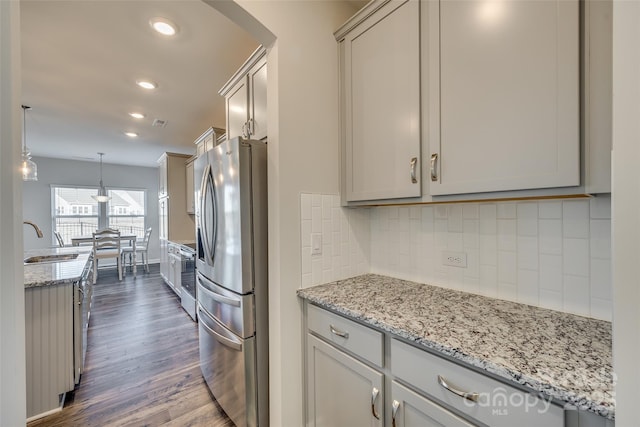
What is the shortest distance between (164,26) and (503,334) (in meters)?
2.53

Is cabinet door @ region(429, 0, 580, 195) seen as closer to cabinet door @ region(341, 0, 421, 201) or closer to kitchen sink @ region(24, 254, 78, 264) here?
cabinet door @ region(341, 0, 421, 201)

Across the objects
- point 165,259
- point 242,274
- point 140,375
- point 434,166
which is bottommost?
point 140,375

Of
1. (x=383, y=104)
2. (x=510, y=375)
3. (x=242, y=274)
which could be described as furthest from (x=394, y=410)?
(x=383, y=104)

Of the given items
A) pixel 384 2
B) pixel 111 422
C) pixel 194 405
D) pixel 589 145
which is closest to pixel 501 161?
pixel 589 145

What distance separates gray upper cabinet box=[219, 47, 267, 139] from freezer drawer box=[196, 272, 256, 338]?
97 centimetres

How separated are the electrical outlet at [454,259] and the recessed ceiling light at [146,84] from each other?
2.94 meters

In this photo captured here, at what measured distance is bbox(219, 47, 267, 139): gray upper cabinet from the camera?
167 cm

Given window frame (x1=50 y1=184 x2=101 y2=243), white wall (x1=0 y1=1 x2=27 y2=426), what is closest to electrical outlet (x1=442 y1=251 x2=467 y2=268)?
white wall (x1=0 y1=1 x2=27 y2=426)

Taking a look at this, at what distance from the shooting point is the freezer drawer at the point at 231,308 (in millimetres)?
1469

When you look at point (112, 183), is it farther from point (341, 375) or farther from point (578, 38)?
point (578, 38)

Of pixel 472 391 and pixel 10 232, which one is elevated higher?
pixel 10 232

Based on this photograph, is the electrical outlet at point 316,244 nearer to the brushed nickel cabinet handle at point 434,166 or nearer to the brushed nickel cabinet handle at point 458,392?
the brushed nickel cabinet handle at point 434,166

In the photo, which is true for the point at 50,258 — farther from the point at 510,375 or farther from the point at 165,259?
the point at 510,375

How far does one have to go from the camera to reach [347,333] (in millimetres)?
1202
